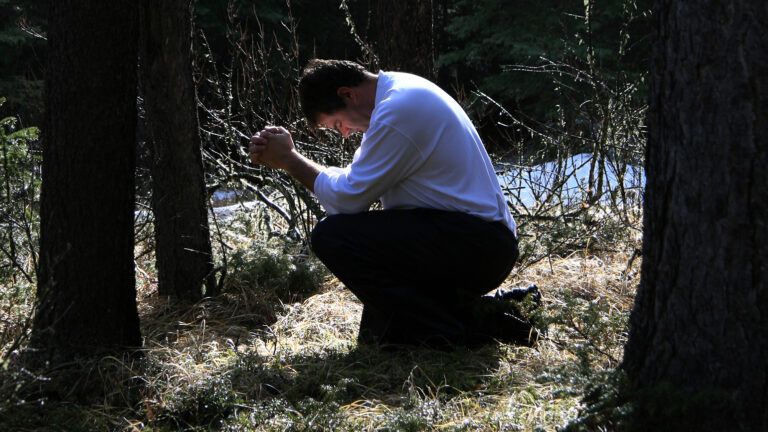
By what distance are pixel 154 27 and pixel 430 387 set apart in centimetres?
236

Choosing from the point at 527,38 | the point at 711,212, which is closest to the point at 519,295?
the point at 711,212

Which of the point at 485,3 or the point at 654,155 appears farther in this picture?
the point at 485,3

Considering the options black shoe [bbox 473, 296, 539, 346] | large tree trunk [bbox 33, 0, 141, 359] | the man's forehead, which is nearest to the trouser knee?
the man's forehead

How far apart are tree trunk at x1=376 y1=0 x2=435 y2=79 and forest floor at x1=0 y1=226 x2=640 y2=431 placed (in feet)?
7.33

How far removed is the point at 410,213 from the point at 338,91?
0.62m

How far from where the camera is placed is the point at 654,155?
104 inches

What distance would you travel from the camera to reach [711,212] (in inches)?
97.9

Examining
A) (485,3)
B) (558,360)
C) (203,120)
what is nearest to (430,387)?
(558,360)

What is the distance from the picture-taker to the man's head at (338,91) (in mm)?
3928

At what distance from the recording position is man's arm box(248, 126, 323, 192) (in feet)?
13.1

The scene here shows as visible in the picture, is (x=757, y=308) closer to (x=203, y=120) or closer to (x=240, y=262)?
(x=240, y=262)

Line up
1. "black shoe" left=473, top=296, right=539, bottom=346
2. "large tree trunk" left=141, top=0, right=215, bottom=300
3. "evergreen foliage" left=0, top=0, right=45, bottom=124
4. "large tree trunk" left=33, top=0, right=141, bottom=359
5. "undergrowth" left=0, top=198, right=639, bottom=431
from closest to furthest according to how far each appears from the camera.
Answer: "undergrowth" left=0, top=198, right=639, bottom=431, "large tree trunk" left=33, top=0, right=141, bottom=359, "black shoe" left=473, top=296, right=539, bottom=346, "large tree trunk" left=141, top=0, right=215, bottom=300, "evergreen foliage" left=0, top=0, right=45, bottom=124

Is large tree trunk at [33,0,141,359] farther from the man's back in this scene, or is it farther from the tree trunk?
the tree trunk

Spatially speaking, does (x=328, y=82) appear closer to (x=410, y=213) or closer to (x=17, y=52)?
(x=410, y=213)
